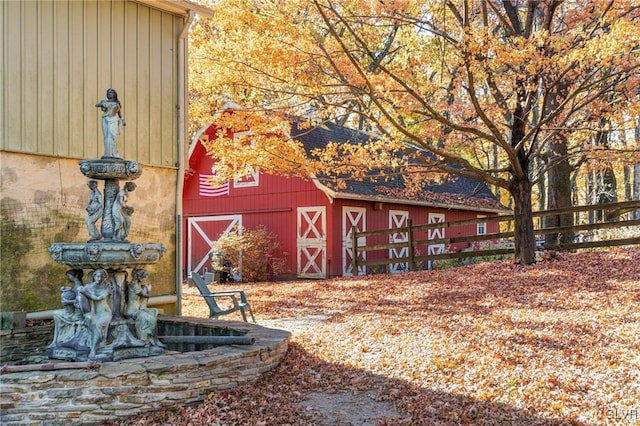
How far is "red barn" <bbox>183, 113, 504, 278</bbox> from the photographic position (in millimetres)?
17031

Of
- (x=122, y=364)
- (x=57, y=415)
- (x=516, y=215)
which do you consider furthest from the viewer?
(x=516, y=215)

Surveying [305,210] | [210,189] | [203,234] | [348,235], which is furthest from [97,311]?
[203,234]

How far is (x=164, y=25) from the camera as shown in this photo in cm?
898

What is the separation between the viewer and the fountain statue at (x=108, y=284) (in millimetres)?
5520

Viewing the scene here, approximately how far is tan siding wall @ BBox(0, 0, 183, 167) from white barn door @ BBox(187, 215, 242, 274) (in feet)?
32.5

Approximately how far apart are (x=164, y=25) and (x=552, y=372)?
7.22 metres

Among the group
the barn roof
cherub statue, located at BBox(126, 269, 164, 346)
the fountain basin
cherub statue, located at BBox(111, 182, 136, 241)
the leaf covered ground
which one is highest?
the barn roof

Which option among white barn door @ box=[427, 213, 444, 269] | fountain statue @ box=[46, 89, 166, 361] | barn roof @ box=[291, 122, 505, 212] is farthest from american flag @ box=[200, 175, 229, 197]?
fountain statue @ box=[46, 89, 166, 361]

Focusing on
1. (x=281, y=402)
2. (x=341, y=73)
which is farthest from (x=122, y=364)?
(x=341, y=73)

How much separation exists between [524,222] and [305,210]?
7.02 m

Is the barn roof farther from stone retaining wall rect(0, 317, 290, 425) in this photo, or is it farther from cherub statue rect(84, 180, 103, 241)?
stone retaining wall rect(0, 317, 290, 425)

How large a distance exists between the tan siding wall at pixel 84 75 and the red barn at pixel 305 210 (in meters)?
6.76

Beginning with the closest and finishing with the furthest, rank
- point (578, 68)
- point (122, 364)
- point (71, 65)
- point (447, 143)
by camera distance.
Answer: point (122, 364) < point (71, 65) < point (578, 68) < point (447, 143)

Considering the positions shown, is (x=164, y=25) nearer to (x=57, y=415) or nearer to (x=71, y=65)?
(x=71, y=65)
